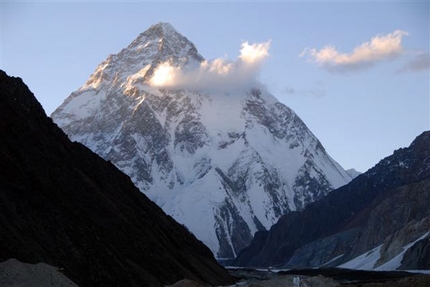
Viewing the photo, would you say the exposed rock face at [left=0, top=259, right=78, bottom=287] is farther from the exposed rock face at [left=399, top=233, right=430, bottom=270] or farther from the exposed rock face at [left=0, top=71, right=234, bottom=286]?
the exposed rock face at [left=399, top=233, right=430, bottom=270]

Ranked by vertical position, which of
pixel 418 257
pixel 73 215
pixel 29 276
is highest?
pixel 73 215

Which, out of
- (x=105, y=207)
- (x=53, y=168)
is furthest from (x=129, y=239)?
(x=53, y=168)

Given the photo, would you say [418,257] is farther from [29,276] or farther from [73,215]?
[29,276]

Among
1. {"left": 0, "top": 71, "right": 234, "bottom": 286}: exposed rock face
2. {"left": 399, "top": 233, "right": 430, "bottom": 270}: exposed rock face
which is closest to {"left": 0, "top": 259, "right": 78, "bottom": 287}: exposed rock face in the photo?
{"left": 0, "top": 71, "right": 234, "bottom": 286}: exposed rock face

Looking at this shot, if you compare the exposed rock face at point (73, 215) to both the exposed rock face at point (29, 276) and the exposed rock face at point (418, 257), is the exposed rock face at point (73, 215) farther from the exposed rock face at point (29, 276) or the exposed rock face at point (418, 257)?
the exposed rock face at point (418, 257)

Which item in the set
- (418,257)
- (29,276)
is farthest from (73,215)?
(418,257)

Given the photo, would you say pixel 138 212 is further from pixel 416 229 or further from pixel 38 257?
pixel 416 229

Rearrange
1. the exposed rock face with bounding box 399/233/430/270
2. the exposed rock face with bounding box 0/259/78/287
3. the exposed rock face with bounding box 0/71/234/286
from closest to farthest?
the exposed rock face with bounding box 0/259/78/287, the exposed rock face with bounding box 0/71/234/286, the exposed rock face with bounding box 399/233/430/270

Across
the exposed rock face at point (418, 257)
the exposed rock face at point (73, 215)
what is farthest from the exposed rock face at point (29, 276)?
the exposed rock face at point (418, 257)
